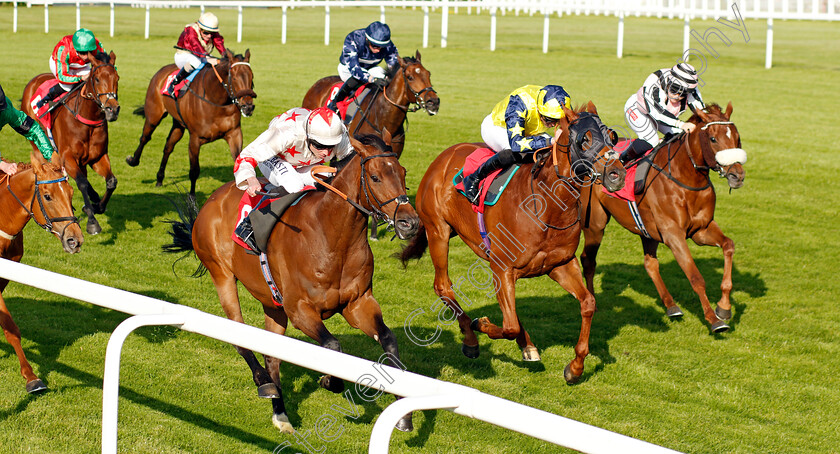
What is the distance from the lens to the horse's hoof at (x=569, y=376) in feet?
18.6

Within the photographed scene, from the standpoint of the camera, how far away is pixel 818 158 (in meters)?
13.2

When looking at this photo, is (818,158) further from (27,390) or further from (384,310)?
(27,390)

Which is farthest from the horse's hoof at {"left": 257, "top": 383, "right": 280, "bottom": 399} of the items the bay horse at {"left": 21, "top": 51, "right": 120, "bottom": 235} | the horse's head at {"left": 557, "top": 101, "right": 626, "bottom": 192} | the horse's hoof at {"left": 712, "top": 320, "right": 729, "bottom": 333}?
the bay horse at {"left": 21, "top": 51, "right": 120, "bottom": 235}

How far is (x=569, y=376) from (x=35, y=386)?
3263 mm

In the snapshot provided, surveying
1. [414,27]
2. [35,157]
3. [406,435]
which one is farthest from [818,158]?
[414,27]

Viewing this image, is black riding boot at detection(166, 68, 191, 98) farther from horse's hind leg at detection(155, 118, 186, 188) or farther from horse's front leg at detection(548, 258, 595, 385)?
horse's front leg at detection(548, 258, 595, 385)

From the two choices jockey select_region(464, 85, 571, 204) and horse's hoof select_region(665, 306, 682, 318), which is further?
horse's hoof select_region(665, 306, 682, 318)

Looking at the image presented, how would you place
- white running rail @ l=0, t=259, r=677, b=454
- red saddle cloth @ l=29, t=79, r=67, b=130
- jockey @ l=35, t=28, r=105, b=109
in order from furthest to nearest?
red saddle cloth @ l=29, t=79, r=67, b=130, jockey @ l=35, t=28, r=105, b=109, white running rail @ l=0, t=259, r=677, b=454

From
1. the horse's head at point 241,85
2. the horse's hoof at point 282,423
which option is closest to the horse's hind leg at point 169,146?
the horse's head at point 241,85

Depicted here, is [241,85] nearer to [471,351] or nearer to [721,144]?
[471,351]

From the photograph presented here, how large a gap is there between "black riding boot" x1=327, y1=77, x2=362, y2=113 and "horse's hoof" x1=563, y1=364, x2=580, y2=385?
196 inches

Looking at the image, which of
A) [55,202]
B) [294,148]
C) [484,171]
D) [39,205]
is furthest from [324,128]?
[39,205]

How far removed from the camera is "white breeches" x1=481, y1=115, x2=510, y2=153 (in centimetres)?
629

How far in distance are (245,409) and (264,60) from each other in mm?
17428
